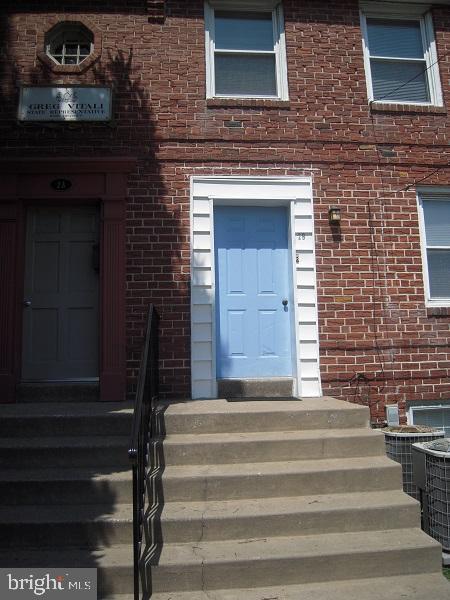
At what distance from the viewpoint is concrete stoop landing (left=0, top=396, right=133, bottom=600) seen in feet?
10.7

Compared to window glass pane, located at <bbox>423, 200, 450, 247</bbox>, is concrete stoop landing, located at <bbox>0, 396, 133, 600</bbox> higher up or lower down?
lower down

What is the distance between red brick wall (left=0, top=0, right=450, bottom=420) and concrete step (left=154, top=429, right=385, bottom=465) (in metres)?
1.28

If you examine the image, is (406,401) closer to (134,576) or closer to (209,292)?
(209,292)

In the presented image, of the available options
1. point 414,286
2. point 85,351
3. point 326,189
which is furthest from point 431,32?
point 85,351

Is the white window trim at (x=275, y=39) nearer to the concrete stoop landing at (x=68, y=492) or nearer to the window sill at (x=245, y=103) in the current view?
the window sill at (x=245, y=103)

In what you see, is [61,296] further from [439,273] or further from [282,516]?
[439,273]

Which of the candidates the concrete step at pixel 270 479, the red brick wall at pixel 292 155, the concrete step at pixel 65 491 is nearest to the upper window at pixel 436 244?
the red brick wall at pixel 292 155

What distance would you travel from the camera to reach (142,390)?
11.3 feet

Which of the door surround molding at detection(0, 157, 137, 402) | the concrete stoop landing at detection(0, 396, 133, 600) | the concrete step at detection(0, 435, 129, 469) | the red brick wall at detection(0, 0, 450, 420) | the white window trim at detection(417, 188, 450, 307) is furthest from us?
the white window trim at detection(417, 188, 450, 307)

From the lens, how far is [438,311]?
5684 mm

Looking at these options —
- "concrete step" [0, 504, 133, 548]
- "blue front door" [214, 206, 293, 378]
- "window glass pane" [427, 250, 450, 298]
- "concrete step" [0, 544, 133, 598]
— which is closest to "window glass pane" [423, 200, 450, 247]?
"window glass pane" [427, 250, 450, 298]

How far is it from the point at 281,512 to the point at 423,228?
12.8ft

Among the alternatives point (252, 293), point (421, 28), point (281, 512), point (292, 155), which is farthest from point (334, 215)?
point (281, 512)

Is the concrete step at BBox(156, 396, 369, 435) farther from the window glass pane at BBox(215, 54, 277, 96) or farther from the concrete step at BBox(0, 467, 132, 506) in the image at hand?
the window glass pane at BBox(215, 54, 277, 96)
